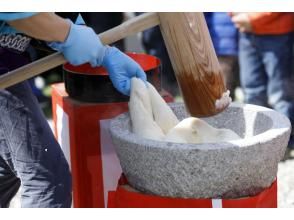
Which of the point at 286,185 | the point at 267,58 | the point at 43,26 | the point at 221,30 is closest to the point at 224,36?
the point at 221,30


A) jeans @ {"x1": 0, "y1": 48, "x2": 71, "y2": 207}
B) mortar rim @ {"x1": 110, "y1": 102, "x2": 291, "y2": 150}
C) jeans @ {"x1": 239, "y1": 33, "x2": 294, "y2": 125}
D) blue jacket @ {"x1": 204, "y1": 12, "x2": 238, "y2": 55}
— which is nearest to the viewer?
mortar rim @ {"x1": 110, "y1": 102, "x2": 291, "y2": 150}

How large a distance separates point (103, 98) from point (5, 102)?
1.24ft

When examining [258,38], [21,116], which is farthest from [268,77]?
[21,116]

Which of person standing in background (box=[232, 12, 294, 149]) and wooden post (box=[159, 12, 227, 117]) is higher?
wooden post (box=[159, 12, 227, 117])

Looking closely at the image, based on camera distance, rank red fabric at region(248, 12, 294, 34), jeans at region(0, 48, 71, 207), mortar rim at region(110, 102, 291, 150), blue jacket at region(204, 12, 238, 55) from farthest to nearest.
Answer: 1. blue jacket at region(204, 12, 238, 55)
2. red fabric at region(248, 12, 294, 34)
3. jeans at region(0, 48, 71, 207)
4. mortar rim at region(110, 102, 291, 150)

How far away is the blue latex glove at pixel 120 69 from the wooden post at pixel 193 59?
0.90 ft

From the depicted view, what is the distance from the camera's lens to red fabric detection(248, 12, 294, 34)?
171 inches

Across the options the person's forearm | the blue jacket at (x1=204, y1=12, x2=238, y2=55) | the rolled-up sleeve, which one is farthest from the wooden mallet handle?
the blue jacket at (x1=204, y1=12, x2=238, y2=55)

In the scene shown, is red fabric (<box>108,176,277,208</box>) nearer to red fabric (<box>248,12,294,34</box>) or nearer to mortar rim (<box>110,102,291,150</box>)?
mortar rim (<box>110,102,291,150</box>)

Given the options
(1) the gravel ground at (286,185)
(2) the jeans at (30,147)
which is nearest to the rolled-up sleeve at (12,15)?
(2) the jeans at (30,147)

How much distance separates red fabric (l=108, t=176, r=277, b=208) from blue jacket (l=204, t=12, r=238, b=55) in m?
2.25

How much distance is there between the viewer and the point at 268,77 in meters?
4.70

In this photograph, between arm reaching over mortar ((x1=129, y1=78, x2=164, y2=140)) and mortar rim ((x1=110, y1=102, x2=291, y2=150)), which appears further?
arm reaching over mortar ((x1=129, y1=78, x2=164, y2=140))
